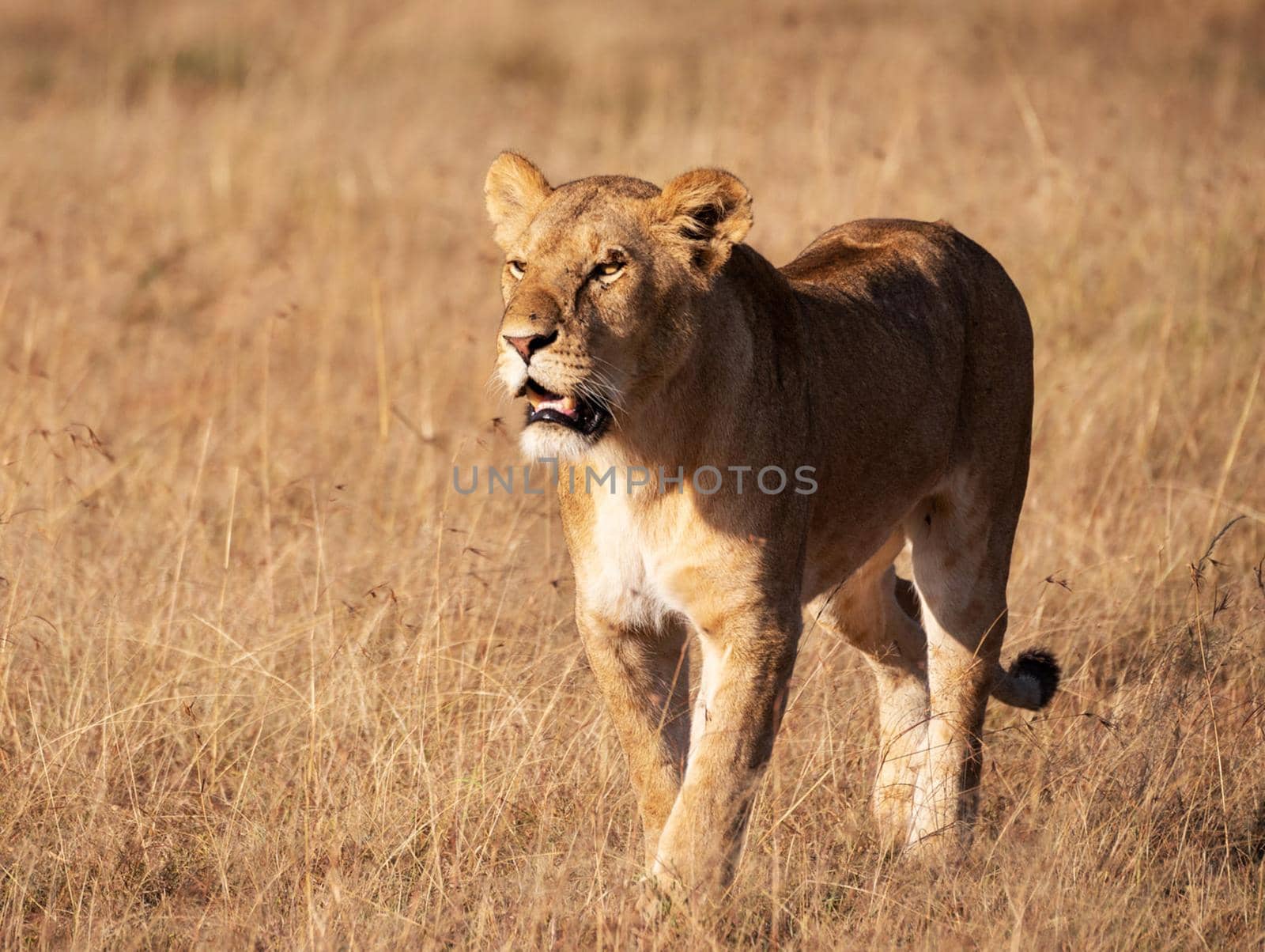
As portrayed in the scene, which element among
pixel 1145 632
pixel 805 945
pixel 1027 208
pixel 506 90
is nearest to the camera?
pixel 805 945

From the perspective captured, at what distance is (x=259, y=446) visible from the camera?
21.5 ft

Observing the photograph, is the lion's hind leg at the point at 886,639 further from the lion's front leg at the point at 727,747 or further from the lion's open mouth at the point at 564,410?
the lion's open mouth at the point at 564,410

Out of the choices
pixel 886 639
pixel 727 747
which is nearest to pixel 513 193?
pixel 727 747

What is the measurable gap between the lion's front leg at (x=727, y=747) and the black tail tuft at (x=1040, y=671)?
3.21 ft

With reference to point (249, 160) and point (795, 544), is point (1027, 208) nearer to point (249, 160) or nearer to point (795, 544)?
point (249, 160)

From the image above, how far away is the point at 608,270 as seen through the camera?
11.3 ft

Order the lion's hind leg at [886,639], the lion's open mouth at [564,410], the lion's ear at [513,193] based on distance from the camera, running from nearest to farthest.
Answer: the lion's open mouth at [564,410]
the lion's ear at [513,193]
the lion's hind leg at [886,639]

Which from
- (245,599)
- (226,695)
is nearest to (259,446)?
(245,599)

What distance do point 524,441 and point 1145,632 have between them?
2.62m

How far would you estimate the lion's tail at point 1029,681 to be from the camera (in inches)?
168

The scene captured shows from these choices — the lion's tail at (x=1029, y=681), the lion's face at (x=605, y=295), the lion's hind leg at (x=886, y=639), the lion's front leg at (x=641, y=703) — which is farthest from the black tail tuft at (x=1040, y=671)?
the lion's face at (x=605, y=295)

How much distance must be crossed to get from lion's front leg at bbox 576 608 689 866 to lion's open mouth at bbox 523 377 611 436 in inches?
20.2

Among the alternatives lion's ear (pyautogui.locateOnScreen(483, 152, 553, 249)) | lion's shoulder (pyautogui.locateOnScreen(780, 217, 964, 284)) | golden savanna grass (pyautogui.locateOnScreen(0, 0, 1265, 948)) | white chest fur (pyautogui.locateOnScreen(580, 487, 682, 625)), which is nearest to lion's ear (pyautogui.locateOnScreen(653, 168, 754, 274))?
lion's ear (pyautogui.locateOnScreen(483, 152, 553, 249))

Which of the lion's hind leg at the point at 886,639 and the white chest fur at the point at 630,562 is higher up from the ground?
the white chest fur at the point at 630,562
